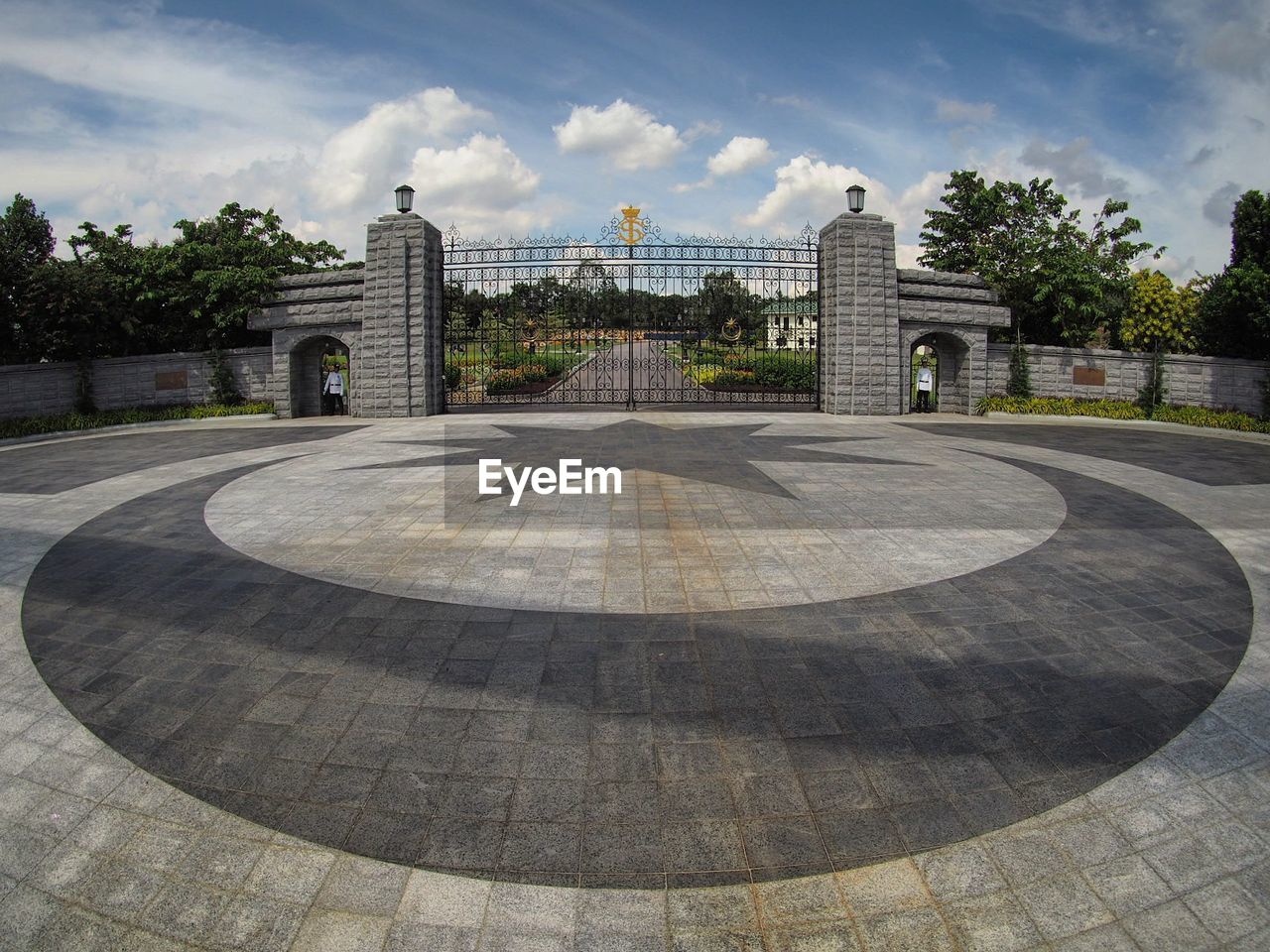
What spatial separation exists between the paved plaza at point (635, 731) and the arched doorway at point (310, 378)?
12411 mm

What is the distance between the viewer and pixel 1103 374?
850 inches

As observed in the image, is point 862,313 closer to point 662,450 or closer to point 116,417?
point 662,450

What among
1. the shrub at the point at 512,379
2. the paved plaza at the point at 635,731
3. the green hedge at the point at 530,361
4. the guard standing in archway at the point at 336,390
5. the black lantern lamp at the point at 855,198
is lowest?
the paved plaza at the point at 635,731

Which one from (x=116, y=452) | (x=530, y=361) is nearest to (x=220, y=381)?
(x=116, y=452)

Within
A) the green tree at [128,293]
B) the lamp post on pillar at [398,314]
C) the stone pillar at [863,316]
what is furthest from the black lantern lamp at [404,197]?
the stone pillar at [863,316]

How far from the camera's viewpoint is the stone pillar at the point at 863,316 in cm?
1994

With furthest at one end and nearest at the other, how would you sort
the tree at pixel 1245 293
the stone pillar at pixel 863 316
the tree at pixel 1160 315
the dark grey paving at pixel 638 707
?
the tree at pixel 1160 315, the stone pillar at pixel 863 316, the tree at pixel 1245 293, the dark grey paving at pixel 638 707

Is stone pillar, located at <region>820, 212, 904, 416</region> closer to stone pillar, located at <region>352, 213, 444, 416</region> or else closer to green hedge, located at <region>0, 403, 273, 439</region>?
stone pillar, located at <region>352, 213, 444, 416</region>

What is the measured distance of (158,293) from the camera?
2048 cm

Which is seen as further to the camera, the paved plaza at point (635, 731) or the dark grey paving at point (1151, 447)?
the dark grey paving at point (1151, 447)

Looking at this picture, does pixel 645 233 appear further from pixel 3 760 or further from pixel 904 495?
pixel 3 760

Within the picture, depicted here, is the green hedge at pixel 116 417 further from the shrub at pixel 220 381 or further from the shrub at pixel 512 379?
the shrub at pixel 512 379

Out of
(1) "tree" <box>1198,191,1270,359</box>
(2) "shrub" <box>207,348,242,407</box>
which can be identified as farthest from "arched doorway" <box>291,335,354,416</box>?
(1) "tree" <box>1198,191,1270,359</box>

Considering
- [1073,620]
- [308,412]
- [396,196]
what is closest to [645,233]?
[396,196]
